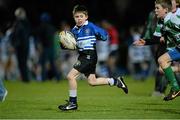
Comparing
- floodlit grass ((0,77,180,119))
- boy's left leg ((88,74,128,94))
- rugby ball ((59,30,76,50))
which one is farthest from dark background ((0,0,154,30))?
rugby ball ((59,30,76,50))

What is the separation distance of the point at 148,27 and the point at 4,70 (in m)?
11.9

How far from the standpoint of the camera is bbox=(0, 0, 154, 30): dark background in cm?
3183

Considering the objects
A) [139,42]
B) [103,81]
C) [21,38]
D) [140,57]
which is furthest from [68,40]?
[140,57]

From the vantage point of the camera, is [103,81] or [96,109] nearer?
[96,109]

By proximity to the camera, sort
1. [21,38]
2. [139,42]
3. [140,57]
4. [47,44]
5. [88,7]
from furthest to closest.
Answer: [88,7] < [140,57] < [47,44] < [21,38] < [139,42]

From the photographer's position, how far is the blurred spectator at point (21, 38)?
25.2 m

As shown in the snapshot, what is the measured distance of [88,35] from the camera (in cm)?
1356

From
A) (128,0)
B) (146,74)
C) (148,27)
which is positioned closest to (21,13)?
(146,74)

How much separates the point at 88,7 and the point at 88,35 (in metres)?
19.0

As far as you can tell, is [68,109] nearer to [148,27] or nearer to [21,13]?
[148,27]

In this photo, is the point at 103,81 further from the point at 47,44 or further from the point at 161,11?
the point at 47,44

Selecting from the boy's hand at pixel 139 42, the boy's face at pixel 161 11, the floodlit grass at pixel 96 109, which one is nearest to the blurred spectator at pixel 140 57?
the floodlit grass at pixel 96 109

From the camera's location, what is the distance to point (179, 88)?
13.4 metres

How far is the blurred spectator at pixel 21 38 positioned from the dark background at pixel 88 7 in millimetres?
5282
